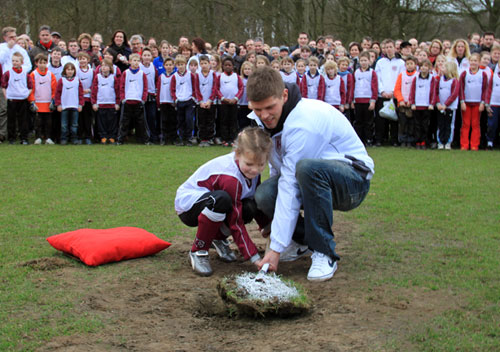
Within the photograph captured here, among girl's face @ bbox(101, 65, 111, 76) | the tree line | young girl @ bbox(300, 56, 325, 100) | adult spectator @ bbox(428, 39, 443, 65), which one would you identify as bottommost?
young girl @ bbox(300, 56, 325, 100)

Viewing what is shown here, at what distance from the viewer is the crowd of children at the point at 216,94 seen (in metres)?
13.6

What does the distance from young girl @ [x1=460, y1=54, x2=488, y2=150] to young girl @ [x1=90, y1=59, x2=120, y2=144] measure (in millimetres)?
8505

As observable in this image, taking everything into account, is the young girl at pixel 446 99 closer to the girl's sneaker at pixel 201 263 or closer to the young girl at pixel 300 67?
the young girl at pixel 300 67

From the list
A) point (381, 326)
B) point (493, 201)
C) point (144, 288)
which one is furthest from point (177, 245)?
point (493, 201)

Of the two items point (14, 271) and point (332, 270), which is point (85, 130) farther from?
point (332, 270)

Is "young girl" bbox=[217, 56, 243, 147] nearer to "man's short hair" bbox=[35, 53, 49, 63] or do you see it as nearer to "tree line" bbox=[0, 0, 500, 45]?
"man's short hair" bbox=[35, 53, 49, 63]

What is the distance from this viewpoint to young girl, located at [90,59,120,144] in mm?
13953

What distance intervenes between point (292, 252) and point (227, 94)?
9.60 m

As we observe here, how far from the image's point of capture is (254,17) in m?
27.2

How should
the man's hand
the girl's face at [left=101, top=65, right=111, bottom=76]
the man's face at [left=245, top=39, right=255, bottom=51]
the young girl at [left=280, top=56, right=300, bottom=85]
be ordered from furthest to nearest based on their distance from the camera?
the man's face at [left=245, top=39, right=255, bottom=51] < the young girl at [left=280, top=56, right=300, bottom=85] < the girl's face at [left=101, top=65, right=111, bottom=76] < the man's hand

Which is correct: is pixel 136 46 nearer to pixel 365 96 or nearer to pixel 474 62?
pixel 365 96

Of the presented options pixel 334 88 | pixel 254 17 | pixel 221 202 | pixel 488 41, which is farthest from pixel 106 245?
pixel 254 17

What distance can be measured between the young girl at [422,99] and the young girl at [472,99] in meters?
0.75

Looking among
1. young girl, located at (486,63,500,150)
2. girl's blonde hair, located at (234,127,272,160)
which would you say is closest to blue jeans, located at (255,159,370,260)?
girl's blonde hair, located at (234,127,272,160)
